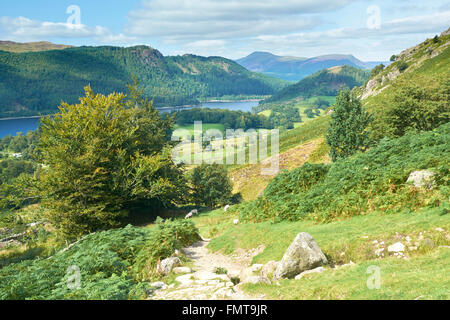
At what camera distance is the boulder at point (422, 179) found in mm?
14164

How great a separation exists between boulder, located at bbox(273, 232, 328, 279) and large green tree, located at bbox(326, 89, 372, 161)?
22341 millimetres

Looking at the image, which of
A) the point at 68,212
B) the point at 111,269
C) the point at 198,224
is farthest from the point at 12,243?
the point at 111,269

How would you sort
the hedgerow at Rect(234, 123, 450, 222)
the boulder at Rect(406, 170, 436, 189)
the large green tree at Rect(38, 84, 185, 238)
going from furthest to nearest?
the large green tree at Rect(38, 84, 185, 238)
the hedgerow at Rect(234, 123, 450, 222)
the boulder at Rect(406, 170, 436, 189)

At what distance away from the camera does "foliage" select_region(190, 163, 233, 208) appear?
130 feet

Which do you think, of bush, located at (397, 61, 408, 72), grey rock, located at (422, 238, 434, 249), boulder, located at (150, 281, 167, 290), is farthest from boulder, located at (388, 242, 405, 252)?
bush, located at (397, 61, 408, 72)

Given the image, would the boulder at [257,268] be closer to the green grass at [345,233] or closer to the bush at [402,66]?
the green grass at [345,233]

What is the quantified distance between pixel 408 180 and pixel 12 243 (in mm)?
34293

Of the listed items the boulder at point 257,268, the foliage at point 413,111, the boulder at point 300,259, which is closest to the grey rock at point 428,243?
the boulder at point 300,259

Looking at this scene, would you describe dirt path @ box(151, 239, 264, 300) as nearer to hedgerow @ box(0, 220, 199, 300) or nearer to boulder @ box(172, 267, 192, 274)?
boulder @ box(172, 267, 192, 274)

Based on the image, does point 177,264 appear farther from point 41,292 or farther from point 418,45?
point 418,45

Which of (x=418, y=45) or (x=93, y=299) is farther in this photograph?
(x=418, y=45)

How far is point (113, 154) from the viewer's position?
30.1 meters

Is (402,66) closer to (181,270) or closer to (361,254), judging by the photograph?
(361,254)

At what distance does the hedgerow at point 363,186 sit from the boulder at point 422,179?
22cm
